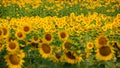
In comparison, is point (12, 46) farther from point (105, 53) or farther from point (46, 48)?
point (105, 53)

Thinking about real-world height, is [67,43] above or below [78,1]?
above

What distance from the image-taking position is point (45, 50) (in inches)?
136

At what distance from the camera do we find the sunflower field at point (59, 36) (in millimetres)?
3238

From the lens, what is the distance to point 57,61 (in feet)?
10.8

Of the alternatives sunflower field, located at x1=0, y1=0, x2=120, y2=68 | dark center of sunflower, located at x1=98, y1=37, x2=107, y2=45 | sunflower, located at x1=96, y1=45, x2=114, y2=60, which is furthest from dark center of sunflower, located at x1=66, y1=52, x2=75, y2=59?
dark center of sunflower, located at x1=98, y1=37, x2=107, y2=45

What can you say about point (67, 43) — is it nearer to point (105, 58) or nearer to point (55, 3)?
point (105, 58)

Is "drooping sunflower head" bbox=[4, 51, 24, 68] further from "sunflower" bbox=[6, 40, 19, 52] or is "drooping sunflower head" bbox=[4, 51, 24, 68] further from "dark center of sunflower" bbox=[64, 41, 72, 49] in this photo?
"dark center of sunflower" bbox=[64, 41, 72, 49]

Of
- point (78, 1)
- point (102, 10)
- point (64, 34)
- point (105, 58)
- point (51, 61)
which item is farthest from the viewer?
point (78, 1)

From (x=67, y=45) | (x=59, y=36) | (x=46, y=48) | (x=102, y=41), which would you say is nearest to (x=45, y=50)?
(x=46, y=48)

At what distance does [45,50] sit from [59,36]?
3.14ft

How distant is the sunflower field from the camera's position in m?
3.24

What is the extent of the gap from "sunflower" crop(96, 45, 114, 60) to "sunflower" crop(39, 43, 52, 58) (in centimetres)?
43

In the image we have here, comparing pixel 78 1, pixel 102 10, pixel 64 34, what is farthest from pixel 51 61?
pixel 78 1

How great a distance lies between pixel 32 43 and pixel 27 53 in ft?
0.71
